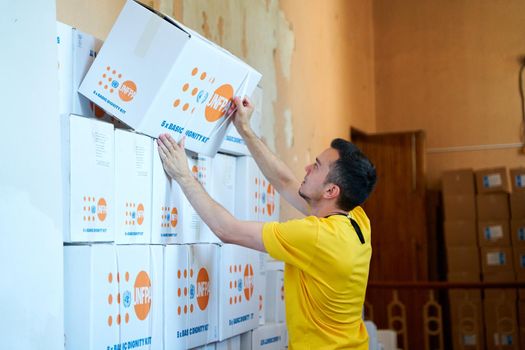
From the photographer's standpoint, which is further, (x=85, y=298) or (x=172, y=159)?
(x=172, y=159)

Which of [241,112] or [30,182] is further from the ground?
[241,112]

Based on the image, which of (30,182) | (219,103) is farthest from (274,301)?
(30,182)

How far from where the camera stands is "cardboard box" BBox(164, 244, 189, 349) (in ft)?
6.88

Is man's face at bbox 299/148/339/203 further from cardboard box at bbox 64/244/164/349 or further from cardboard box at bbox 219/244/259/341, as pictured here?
cardboard box at bbox 64/244/164/349

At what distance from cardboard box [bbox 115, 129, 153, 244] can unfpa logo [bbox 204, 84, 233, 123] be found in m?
0.26

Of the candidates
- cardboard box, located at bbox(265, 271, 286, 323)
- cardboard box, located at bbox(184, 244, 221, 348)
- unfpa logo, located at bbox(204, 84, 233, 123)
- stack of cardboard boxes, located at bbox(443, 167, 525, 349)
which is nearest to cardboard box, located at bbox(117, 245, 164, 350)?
cardboard box, located at bbox(184, 244, 221, 348)

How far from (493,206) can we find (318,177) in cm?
400

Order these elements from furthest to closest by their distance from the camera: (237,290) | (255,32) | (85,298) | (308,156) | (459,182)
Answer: (459,182)
(308,156)
(255,32)
(237,290)
(85,298)

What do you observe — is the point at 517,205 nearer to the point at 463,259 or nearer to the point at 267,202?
the point at 463,259

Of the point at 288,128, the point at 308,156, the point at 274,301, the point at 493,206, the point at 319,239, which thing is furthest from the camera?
the point at 493,206

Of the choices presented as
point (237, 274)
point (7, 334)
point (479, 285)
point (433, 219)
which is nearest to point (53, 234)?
point (7, 334)

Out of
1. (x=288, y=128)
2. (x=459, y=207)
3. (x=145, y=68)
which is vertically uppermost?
(x=288, y=128)

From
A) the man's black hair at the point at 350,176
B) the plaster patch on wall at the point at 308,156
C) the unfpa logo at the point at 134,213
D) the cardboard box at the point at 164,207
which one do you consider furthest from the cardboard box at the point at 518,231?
the unfpa logo at the point at 134,213

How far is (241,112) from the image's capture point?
7.86 ft
